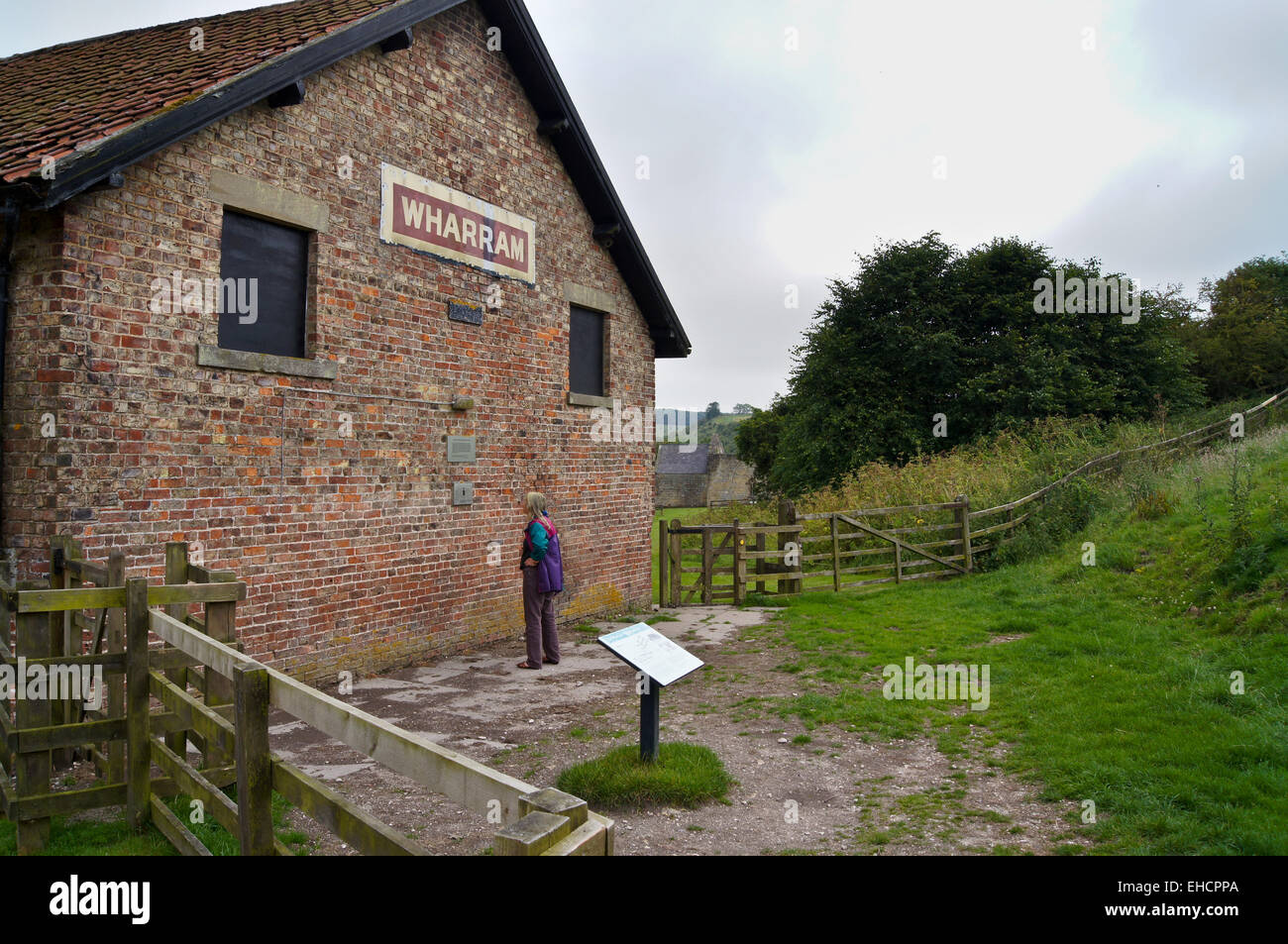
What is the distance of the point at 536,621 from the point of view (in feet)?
29.5

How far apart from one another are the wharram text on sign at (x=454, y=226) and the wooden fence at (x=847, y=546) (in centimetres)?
487

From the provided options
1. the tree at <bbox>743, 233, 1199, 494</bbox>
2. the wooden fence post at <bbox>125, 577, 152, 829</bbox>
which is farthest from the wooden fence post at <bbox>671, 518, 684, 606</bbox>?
the tree at <bbox>743, 233, 1199, 494</bbox>

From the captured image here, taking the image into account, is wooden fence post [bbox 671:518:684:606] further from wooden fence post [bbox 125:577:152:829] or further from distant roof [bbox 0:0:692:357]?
wooden fence post [bbox 125:577:152:829]

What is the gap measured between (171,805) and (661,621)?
8356 mm

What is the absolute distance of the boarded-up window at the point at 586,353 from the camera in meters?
11.8

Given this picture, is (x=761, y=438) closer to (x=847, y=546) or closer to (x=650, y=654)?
(x=847, y=546)

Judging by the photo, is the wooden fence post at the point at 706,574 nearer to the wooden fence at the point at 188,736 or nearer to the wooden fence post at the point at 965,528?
the wooden fence post at the point at 965,528

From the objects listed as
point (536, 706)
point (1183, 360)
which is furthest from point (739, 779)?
point (1183, 360)

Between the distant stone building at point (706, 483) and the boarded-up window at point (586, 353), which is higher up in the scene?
the boarded-up window at point (586, 353)

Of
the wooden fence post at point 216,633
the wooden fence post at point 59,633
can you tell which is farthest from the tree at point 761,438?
the wooden fence post at point 216,633

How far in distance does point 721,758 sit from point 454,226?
21.4ft

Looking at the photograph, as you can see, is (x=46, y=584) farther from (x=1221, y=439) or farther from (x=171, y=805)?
(x=1221, y=439)

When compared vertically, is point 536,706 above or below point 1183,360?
below
